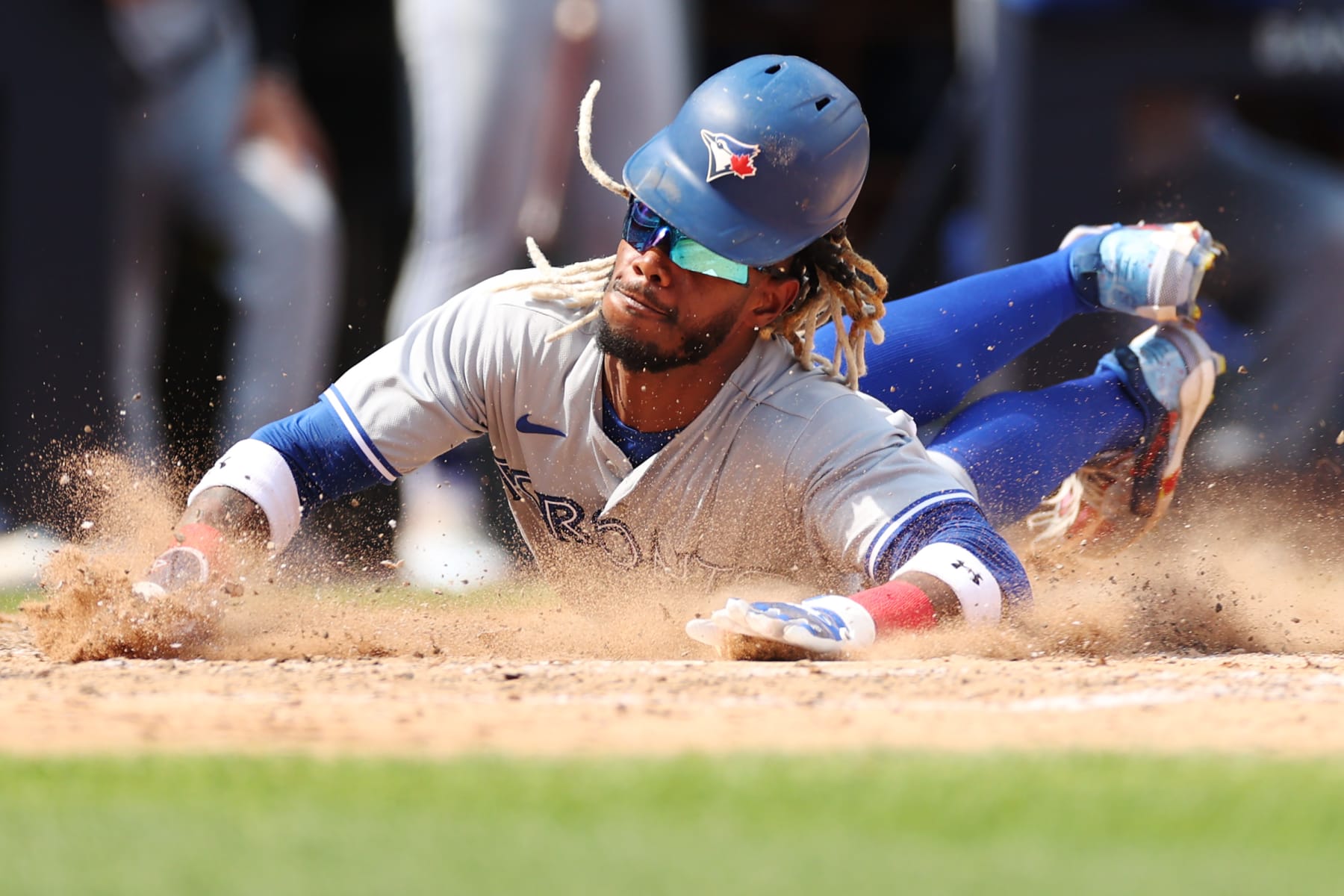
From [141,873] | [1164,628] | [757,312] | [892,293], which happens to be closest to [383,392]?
[757,312]

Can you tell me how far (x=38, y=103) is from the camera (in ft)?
25.2

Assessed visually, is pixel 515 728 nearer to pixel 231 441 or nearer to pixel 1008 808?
pixel 1008 808

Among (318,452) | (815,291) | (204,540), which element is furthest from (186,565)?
(815,291)

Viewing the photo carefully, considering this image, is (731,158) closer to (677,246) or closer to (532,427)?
(677,246)

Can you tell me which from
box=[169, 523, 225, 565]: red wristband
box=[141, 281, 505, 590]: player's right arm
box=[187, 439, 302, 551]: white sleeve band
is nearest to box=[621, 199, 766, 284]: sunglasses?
box=[141, 281, 505, 590]: player's right arm

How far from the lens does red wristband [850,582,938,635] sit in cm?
395

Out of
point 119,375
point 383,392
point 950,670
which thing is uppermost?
point 383,392

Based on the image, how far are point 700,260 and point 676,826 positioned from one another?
6.84 feet

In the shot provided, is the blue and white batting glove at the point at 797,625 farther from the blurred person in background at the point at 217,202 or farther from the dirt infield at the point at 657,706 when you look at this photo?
the blurred person in background at the point at 217,202

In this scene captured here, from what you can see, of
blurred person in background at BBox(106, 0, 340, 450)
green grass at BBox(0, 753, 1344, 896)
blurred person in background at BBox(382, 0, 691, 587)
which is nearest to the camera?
green grass at BBox(0, 753, 1344, 896)

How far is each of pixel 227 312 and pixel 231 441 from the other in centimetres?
141

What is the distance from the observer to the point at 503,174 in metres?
6.82

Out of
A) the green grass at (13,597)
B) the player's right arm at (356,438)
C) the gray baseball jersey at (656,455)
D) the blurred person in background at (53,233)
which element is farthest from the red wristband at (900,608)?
the blurred person in background at (53,233)

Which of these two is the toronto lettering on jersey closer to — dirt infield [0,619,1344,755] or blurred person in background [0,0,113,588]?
dirt infield [0,619,1344,755]
